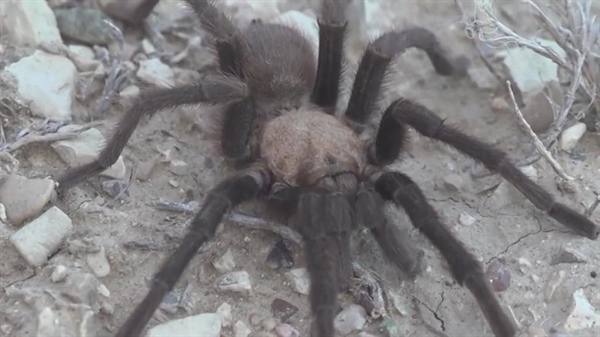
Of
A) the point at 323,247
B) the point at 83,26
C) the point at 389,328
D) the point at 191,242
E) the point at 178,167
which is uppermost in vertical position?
the point at 323,247

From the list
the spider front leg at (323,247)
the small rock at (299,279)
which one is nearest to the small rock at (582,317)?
the spider front leg at (323,247)

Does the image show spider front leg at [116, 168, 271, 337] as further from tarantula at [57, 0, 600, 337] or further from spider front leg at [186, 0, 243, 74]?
spider front leg at [186, 0, 243, 74]

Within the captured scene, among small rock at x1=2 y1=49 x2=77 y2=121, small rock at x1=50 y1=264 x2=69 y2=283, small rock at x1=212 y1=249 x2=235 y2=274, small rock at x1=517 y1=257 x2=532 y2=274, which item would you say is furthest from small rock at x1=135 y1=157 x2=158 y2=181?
small rock at x1=517 y1=257 x2=532 y2=274

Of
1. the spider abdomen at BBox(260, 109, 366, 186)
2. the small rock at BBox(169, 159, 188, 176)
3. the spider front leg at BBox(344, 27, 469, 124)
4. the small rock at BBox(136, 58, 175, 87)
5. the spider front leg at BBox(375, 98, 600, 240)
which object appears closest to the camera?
the spider front leg at BBox(375, 98, 600, 240)

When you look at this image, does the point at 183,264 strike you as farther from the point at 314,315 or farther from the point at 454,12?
the point at 454,12

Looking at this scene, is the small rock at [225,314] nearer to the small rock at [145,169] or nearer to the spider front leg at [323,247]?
the spider front leg at [323,247]

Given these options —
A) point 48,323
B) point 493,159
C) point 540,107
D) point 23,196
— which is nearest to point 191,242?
point 48,323

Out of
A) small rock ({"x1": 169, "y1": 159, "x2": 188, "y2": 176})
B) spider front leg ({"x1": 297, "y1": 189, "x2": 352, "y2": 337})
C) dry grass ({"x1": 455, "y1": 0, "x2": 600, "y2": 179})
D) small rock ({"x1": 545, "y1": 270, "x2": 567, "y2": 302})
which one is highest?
dry grass ({"x1": 455, "y1": 0, "x2": 600, "y2": 179})

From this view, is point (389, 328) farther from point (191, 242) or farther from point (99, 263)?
point (99, 263)
